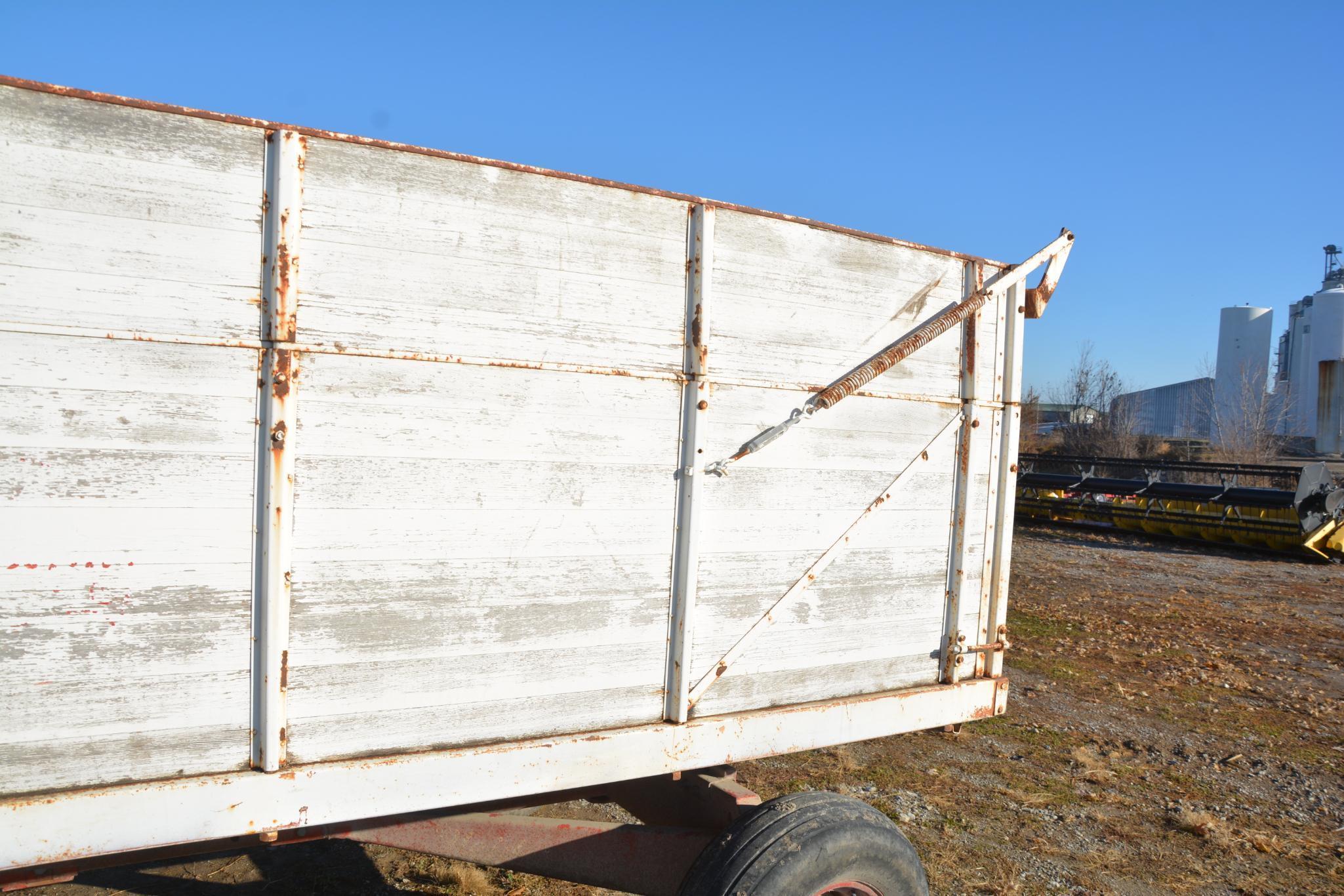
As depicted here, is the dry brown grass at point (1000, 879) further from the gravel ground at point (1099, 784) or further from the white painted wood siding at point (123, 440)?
the white painted wood siding at point (123, 440)

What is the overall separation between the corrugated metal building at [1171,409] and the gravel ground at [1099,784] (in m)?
33.0

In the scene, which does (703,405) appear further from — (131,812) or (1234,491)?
(1234,491)

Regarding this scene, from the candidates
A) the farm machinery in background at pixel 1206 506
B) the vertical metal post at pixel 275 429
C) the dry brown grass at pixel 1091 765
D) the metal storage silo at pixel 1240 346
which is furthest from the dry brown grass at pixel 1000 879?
the metal storage silo at pixel 1240 346

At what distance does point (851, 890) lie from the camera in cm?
265

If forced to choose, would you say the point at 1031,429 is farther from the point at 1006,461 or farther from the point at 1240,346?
the point at 1006,461

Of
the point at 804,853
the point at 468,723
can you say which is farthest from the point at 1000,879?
the point at 468,723

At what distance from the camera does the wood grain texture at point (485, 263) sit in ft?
6.66

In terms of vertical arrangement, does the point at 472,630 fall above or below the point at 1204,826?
above

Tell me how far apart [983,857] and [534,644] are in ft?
10.5

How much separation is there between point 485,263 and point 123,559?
3.23 ft

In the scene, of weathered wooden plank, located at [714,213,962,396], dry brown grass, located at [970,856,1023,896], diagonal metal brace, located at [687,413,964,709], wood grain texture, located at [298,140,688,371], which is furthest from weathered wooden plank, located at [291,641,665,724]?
dry brown grass, located at [970,856,1023,896]

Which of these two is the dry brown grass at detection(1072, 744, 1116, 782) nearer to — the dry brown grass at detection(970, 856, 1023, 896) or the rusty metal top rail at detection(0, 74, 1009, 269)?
the dry brown grass at detection(970, 856, 1023, 896)

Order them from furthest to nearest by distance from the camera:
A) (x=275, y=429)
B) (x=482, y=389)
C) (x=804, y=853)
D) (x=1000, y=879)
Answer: (x=1000, y=879) → (x=804, y=853) → (x=482, y=389) → (x=275, y=429)

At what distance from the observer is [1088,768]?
19.0 feet
